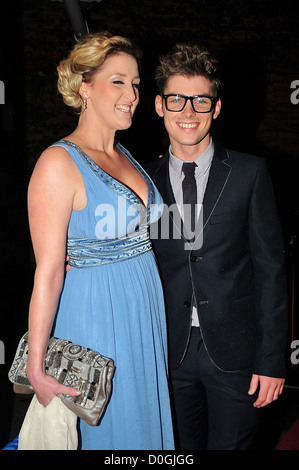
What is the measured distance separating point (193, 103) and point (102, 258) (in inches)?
32.3

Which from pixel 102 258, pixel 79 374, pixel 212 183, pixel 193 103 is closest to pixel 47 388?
pixel 79 374

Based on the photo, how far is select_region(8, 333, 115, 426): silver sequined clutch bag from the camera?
174 cm

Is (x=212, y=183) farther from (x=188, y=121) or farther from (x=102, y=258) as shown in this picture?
(x=102, y=258)

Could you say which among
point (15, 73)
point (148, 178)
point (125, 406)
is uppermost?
point (15, 73)

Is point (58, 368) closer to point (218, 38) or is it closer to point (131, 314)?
point (131, 314)

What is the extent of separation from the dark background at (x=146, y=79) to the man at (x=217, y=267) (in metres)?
4.13

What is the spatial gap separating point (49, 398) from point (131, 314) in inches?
16.7

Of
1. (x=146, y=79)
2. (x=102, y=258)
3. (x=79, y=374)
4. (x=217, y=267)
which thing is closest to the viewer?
(x=79, y=374)

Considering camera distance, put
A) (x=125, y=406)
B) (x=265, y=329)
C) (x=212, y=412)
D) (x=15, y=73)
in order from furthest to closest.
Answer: (x=15, y=73) < (x=212, y=412) < (x=265, y=329) < (x=125, y=406)

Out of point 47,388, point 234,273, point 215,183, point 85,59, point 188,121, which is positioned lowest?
point 47,388

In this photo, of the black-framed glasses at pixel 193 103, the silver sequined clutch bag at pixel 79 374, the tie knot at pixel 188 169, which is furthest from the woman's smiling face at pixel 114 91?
the silver sequined clutch bag at pixel 79 374

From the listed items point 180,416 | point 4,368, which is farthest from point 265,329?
point 4,368

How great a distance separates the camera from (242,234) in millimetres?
2184

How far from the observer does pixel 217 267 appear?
2.16m
